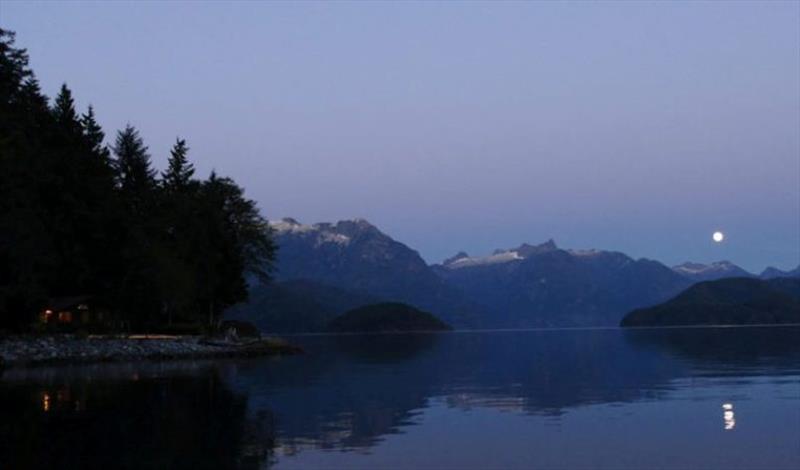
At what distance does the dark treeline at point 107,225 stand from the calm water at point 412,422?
36.4 meters

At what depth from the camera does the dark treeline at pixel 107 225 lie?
98.3 metres

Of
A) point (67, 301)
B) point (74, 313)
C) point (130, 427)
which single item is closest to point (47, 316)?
point (67, 301)

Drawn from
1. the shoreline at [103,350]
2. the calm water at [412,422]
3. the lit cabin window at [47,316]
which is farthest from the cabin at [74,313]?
the calm water at [412,422]

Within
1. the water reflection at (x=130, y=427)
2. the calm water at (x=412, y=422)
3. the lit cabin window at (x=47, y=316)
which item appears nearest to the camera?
the calm water at (x=412, y=422)

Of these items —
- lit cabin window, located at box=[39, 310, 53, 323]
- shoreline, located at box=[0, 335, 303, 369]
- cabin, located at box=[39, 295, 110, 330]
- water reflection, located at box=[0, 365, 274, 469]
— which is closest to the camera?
water reflection, located at box=[0, 365, 274, 469]

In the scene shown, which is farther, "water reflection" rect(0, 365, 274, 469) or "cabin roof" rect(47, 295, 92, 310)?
"cabin roof" rect(47, 295, 92, 310)

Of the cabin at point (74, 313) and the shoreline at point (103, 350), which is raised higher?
the cabin at point (74, 313)

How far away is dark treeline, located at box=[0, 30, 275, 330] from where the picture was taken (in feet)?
323

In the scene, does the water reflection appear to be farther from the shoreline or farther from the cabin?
the cabin

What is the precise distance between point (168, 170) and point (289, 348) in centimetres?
4322

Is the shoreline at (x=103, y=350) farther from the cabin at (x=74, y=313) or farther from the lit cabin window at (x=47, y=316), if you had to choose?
the lit cabin window at (x=47, y=316)

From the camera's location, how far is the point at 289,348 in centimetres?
13800

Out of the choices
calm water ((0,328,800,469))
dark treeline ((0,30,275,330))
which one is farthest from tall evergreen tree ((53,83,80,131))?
calm water ((0,328,800,469))

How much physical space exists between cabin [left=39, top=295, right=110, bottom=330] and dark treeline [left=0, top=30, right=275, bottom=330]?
1.74 metres
